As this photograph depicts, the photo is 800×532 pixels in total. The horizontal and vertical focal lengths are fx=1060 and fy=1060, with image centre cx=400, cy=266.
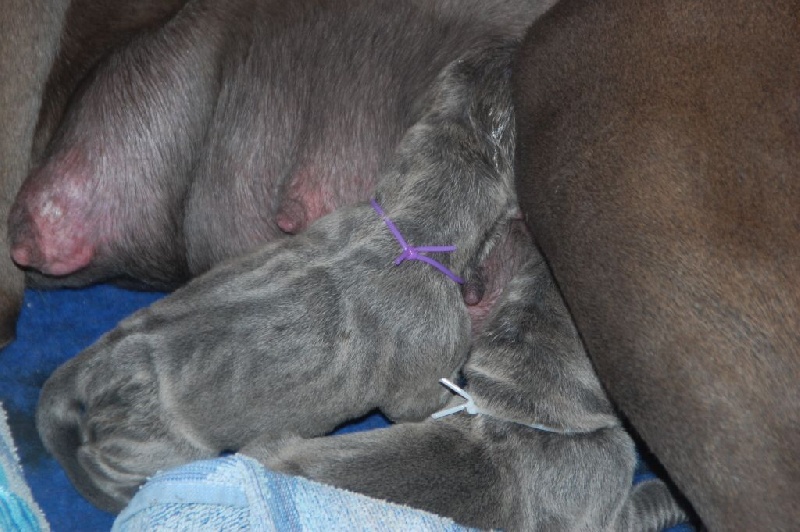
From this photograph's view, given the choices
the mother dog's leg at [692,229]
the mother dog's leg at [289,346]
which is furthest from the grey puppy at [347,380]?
the mother dog's leg at [692,229]

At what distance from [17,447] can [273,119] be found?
0.81 m

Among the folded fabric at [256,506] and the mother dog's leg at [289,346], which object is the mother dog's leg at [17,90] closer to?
the mother dog's leg at [289,346]

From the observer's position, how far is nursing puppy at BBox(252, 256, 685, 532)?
168 cm

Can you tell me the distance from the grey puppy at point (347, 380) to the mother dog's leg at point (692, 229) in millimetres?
227

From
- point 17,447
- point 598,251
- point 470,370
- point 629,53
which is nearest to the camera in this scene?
point 598,251

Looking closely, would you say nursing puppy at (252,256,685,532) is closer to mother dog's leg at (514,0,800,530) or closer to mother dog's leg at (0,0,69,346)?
mother dog's leg at (514,0,800,530)

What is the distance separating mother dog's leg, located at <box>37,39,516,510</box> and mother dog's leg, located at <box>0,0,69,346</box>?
0.30m

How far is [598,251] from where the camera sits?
1.59 m

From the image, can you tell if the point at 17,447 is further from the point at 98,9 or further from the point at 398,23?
the point at 398,23

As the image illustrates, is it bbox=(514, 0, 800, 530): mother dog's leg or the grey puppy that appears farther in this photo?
the grey puppy

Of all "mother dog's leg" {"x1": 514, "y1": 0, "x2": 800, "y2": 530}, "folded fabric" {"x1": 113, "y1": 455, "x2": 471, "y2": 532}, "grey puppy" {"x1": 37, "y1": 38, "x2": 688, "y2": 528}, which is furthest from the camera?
"grey puppy" {"x1": 37, "y1": 38, "x2": 688, "y2": 528}

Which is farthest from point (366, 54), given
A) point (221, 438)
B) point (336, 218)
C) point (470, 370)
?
point (221, 438)

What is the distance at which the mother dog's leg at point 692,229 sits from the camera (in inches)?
56.3

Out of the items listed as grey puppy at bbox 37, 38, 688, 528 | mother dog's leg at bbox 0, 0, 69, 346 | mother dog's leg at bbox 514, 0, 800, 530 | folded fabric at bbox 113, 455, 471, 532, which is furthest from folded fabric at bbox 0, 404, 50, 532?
mother dog's leg at bbox 514, 0, 800, 530
